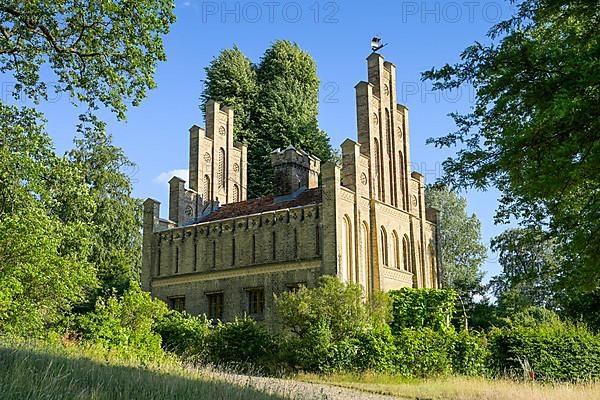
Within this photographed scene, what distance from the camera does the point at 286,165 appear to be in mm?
32562

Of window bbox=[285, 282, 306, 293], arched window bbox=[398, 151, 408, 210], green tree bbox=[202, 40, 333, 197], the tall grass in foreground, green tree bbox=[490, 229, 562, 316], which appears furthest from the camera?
green tree bbox=[202, 40, 333, 197]

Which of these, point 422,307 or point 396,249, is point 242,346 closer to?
point 422,307

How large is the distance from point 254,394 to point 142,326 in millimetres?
12014

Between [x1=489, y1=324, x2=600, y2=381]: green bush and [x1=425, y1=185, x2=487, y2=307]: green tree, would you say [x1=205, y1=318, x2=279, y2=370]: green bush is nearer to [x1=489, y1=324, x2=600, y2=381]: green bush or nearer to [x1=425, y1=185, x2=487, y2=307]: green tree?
[x1=489, y1=324, x2=600, y2=381]: green bush

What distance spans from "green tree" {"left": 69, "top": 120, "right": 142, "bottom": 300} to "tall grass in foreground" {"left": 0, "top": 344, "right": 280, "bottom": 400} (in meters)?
29.6

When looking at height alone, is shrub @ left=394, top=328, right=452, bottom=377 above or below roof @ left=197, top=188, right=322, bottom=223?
below

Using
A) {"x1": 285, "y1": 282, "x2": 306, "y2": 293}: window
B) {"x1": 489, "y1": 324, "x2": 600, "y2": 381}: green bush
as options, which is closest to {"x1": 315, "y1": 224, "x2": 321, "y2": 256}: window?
{"x1": 285, "y1": 282, "x2": 306, "y2": 293}: window

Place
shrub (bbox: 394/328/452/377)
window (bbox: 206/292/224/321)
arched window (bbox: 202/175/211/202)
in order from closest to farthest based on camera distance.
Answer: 1. shrub (bbox: 394/328/452/377)
2. window (bbox: 206/292/224/321)
3. arched window (bbox: 202/175/211/202)

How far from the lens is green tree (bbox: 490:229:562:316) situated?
11.4m

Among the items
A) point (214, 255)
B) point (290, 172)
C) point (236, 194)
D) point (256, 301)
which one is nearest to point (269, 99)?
point (236, 194)

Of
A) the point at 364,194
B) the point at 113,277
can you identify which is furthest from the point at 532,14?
the point at 113,277

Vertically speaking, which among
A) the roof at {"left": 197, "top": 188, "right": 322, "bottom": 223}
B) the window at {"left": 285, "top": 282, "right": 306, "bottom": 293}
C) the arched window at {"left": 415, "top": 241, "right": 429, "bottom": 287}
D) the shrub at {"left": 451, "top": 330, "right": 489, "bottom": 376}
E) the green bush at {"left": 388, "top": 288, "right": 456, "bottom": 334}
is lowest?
the shrub at {"left": 451, "top": 330, "right": 489, "bottom": 376}

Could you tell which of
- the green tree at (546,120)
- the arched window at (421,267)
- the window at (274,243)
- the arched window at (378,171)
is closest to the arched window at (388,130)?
the arched window at (378,171)

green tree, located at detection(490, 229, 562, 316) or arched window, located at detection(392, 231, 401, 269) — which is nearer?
green tree, located at detection(490, 229, 562, 316)
